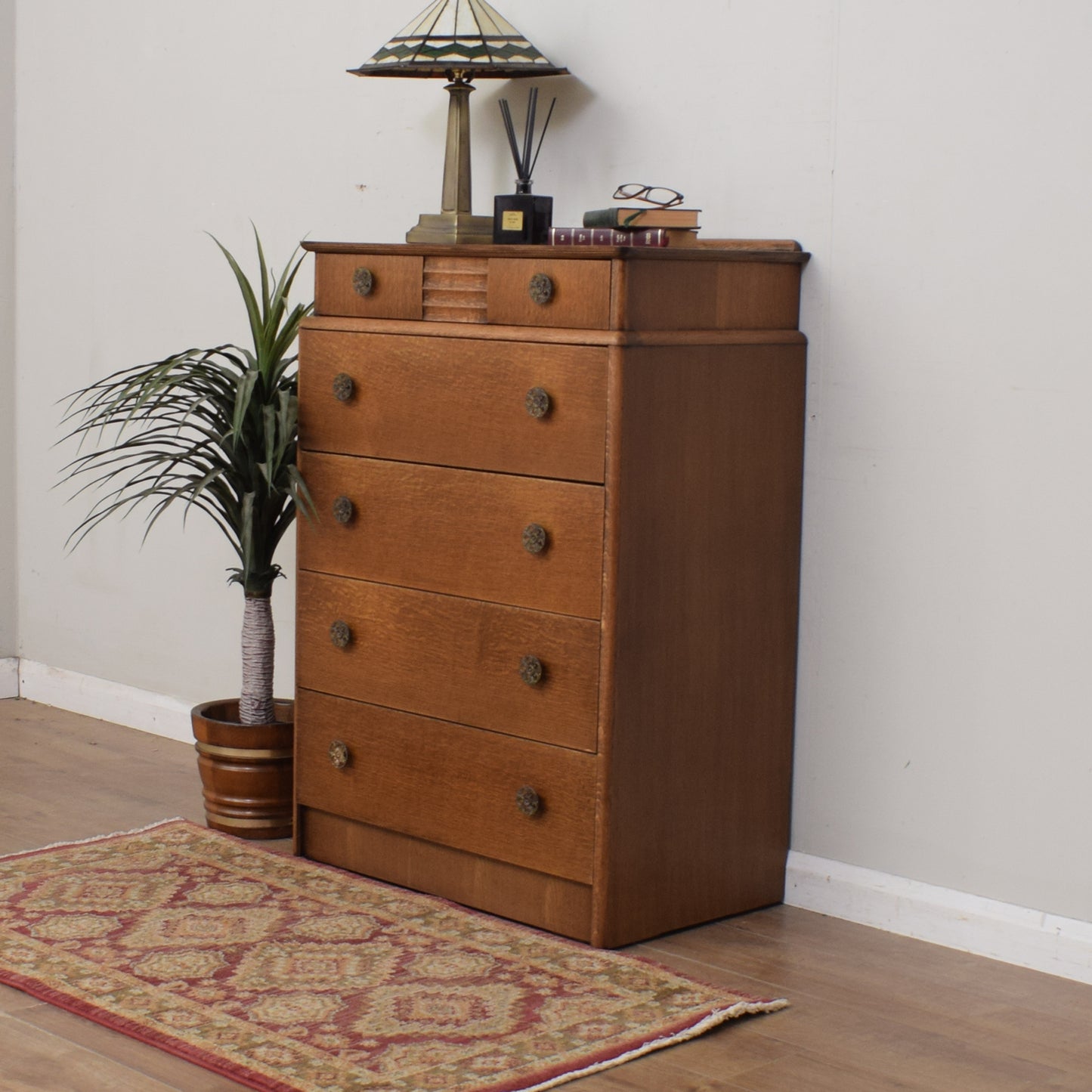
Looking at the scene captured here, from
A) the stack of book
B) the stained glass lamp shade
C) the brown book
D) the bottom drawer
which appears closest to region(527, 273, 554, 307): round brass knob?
the stack of book

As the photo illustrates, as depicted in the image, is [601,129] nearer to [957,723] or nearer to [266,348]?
[266,348]

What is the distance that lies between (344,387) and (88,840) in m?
0.99

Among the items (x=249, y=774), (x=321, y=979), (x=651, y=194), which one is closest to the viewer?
(x=321, y=979)

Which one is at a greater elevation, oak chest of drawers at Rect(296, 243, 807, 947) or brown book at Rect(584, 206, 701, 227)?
brown book at Rect(584, 206, 701, 227)

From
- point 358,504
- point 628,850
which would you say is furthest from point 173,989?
point 358,504

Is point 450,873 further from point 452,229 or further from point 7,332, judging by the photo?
point 7,332

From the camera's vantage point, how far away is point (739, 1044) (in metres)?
2.24

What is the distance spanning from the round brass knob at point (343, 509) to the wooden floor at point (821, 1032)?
2.83 ft

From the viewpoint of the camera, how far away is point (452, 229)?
2980 mm

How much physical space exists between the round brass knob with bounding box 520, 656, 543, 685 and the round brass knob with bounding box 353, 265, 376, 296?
2.31 feet

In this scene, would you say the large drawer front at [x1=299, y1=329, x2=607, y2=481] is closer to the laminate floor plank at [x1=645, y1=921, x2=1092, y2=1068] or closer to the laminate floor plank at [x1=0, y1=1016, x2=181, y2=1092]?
the laminate floor plank at [x1=645, y1=921, x2=1092, y2=1068]

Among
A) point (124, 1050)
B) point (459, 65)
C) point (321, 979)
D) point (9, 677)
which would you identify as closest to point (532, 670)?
point (321, 979)

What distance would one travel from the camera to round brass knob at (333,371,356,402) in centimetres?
283

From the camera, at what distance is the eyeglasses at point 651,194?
291 cm
